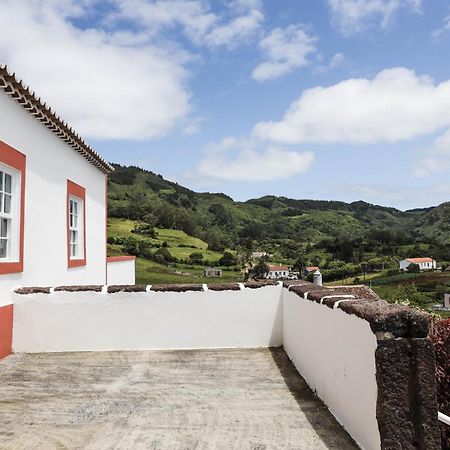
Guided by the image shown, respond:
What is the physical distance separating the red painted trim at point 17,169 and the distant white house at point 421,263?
86.7m

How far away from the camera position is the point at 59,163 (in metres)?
8.66

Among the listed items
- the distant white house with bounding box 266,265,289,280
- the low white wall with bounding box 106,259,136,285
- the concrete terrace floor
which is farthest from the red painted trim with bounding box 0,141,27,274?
the distant white house with bounding box 266,265,289,280

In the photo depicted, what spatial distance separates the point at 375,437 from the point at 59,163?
7420 millimetres

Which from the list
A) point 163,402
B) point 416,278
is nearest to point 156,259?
point 416,278

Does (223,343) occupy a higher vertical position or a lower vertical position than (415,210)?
lower

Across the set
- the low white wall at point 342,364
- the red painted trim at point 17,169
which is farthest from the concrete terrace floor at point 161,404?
the red painted trim at point 17,169

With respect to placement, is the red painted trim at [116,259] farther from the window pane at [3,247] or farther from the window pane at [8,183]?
the window pane at [8,183]

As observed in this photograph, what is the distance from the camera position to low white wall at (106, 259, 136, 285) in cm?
1326

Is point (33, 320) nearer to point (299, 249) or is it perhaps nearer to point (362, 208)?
point (299, 249)

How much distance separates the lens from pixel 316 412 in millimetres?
4219

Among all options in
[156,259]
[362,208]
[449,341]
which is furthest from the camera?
[362,208]

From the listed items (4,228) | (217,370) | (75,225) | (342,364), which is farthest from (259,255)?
(342,364)

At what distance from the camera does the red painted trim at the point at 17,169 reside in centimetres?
636

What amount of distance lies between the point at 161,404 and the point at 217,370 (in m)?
1.39
